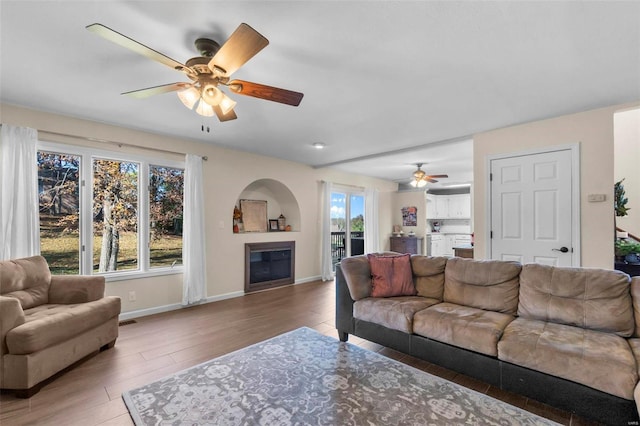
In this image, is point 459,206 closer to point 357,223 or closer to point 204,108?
point 357,223

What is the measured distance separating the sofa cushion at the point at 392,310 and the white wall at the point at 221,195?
2.76 meters

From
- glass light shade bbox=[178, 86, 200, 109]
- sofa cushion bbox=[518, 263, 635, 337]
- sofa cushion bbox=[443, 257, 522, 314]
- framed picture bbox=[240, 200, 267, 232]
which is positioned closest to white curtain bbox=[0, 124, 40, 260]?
glass light shade bbox=[178, 86, 200, 109]

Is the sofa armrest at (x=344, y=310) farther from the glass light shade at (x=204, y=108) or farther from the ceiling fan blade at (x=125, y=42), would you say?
the ceiling fan blade at (x=125, y=42)

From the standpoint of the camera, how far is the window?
3.44m

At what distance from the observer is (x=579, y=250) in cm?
323

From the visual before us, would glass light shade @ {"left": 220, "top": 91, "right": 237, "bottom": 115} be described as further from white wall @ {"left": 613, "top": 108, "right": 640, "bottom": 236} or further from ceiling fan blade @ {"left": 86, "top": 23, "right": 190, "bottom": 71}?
white wall @ {"left": 613, "top": 108, "right": 640, "bottom": 236}

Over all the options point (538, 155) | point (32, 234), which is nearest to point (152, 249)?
point (32, 234)

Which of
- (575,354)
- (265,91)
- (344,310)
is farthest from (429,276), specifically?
(265,91)

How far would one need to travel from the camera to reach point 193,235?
432 cm

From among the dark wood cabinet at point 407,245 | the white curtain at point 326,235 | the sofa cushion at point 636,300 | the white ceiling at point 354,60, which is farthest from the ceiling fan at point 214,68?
the dark wood cabinet at point 407,245

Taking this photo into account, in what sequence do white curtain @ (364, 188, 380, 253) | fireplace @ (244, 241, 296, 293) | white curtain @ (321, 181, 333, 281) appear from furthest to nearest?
white curtain @ (364, 188, 380, 253) → white curtain @ (321, 181, 333, 281) → fireplace @ (244, 241, 296, 293)

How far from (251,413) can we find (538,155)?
4.07 metres

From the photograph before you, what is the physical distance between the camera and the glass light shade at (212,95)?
208 cm

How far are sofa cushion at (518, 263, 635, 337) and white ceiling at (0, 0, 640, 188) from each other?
1.67 metres
